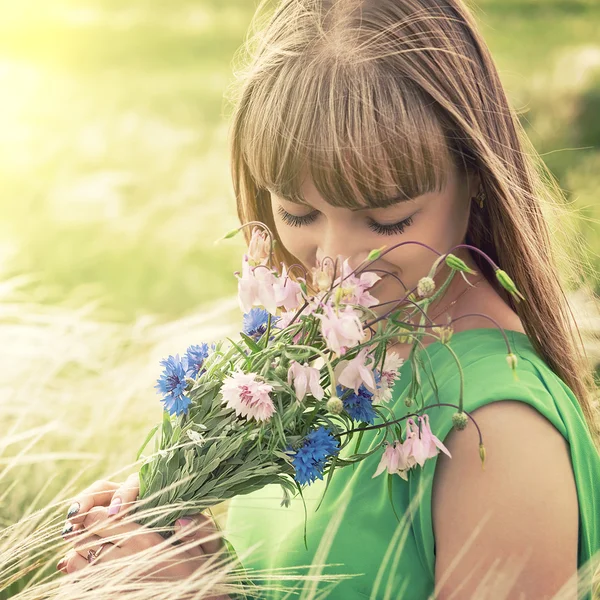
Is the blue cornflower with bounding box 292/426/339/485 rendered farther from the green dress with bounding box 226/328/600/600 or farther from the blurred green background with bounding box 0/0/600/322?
the blurred green background with bounding box 0/0/600/322

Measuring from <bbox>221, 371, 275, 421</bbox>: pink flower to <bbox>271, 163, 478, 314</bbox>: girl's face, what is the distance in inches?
10.6

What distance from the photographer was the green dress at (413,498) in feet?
4.15

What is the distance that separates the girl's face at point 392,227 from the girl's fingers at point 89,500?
0.51 meters

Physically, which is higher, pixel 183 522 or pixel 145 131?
pixel 145 131

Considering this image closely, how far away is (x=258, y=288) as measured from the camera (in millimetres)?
1196

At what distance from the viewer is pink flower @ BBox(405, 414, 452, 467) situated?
3.81 feet

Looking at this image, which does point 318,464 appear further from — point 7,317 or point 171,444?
point 7,317

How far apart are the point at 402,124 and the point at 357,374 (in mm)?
362

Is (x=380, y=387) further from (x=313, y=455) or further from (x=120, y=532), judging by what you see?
(x=120, y=532)

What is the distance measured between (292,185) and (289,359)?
11.1 inches

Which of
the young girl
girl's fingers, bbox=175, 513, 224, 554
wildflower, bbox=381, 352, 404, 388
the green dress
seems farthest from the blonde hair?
girl's fingers, bbox=175, 513, 224, 554

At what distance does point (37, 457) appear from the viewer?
1.69 metres

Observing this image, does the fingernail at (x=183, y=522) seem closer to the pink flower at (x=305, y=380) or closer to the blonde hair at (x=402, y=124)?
the pink flower at (x=305, y=380)

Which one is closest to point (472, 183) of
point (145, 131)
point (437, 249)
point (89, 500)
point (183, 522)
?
point (437, 249)
